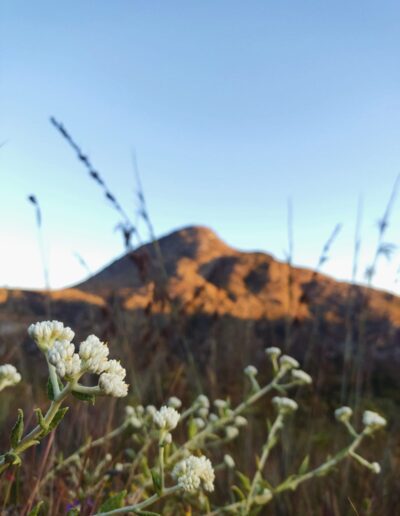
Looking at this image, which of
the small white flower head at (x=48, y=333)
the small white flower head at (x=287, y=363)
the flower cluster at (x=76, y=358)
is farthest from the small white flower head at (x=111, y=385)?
the small white flower head at (x=287, y=363)

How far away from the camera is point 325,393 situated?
7066mm

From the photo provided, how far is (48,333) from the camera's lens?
1.16 m

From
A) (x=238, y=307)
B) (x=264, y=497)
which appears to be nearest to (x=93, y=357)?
(x=264, y=497)

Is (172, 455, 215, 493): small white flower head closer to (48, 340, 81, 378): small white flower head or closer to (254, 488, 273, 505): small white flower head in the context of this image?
(48, 340, 81, 378): small white flower head

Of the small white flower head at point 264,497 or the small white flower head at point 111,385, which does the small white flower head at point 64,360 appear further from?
the small white flower head at point 264,497

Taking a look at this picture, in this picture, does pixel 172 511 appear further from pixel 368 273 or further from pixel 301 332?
pixel 301 332

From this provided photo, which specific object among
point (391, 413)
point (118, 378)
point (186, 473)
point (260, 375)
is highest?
point (118, 378)

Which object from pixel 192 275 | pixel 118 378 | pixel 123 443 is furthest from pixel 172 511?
pixel 192 275

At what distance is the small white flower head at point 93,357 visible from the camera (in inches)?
43.1

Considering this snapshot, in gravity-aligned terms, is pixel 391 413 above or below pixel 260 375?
below

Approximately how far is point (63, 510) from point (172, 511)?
53 centimetres

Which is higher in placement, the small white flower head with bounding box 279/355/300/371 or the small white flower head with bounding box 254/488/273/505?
the small white flower head with bounding box 279/355/300/371

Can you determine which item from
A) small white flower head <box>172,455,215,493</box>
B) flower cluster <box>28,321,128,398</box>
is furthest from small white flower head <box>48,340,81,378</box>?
small white flower head <box>172,455,215,493</box>

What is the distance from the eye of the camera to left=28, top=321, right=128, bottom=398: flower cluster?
3.46ft
